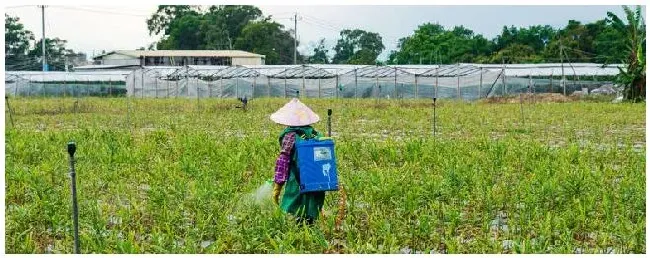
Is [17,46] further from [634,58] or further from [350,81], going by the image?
[634,58]

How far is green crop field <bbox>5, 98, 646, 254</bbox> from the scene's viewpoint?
13.8 ft

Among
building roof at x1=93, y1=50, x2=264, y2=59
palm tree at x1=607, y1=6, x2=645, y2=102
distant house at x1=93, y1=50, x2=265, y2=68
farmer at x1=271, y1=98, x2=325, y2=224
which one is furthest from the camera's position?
distant house at x1=93, y1=50, x2=265, y2=68

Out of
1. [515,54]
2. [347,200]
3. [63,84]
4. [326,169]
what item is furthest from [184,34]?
[326,169]

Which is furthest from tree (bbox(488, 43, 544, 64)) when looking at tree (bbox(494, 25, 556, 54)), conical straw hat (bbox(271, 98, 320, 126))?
conical straw hat (bbox(271, 98, 320, 126))

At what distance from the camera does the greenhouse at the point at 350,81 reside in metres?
27.8

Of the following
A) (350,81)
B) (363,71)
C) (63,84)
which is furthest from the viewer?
(63,84)

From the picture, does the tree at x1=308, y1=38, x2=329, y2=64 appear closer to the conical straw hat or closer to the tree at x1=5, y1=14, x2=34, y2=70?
the tree at x1=5, y1=14, x2=34, y2=70

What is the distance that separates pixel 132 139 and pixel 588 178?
19.4ft

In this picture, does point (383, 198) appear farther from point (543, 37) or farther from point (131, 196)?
point (543, 37)

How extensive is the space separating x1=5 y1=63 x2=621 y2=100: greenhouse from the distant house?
12766 mm

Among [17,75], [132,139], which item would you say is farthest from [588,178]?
[17,75]

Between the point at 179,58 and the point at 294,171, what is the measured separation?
1778 inches

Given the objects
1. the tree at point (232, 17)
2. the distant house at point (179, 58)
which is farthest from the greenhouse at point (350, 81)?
the tree at point (232, 17)

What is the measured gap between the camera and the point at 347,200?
5.32m
